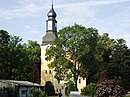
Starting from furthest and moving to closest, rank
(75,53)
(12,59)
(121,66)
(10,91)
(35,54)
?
(35,54)
(121,66)
(12,59)
(75,53)
(10,91)

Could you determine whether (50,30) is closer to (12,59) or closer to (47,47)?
(47,47)

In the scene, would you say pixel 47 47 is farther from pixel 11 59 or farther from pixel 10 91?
pixel 10 91

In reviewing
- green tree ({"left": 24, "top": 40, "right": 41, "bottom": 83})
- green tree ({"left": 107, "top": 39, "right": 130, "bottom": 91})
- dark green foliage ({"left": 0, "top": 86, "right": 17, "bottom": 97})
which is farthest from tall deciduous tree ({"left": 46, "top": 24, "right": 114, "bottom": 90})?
dark green foliage ({"left": 0, "top": 86, "right": 17, "bottom": 97})

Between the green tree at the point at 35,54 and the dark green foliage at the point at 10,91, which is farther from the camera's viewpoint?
the green tree at the point at 35,54

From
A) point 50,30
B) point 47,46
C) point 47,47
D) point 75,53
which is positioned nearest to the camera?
point 75,53

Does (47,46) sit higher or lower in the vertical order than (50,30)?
lower

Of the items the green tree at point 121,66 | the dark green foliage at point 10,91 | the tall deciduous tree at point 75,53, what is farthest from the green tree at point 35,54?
the dark green foliage at point 10,91

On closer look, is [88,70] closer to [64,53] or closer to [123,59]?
[64,53]

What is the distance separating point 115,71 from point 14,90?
31.3 m

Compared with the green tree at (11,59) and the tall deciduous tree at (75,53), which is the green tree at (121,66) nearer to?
the tall deciduous tree at (75,53)

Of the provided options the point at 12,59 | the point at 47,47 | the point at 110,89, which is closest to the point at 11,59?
the point at 12,59

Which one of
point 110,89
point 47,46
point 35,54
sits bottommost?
point 110,89

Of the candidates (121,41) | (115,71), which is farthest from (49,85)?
(121,41)

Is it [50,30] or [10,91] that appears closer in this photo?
[10,91]
